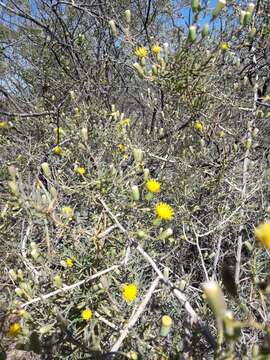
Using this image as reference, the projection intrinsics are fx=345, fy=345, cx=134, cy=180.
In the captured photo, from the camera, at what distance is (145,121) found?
3.58 meters

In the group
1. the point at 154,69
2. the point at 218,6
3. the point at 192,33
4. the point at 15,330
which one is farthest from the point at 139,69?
the point at 15,330

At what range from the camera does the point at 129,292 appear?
1375 mm

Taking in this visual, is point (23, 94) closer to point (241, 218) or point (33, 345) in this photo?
point (241, 218)

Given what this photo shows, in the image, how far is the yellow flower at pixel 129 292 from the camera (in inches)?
53.5

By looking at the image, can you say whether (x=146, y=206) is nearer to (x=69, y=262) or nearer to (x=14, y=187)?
(x=69, y=262)

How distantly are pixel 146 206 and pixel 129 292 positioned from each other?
24.4 inches

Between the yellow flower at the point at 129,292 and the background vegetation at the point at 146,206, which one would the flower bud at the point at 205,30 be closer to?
the background vegetation at the point at 146,206

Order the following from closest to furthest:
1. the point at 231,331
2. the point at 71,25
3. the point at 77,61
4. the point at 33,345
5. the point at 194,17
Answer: the point at 231,331 < the point at 33,345 < the point at 194,17 < the point at 77,61 < the point at 71,25

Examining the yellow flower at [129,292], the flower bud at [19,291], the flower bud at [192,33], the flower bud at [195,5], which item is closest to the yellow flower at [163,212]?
the yellow flower at [129,292]

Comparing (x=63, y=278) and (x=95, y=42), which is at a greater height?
(x=95, y=42)

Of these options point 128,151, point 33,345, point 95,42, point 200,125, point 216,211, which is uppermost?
point 95,42

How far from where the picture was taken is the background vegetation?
124cm

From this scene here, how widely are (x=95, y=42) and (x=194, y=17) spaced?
2247 mm

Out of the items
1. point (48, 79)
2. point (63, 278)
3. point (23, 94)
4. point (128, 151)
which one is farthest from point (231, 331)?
point (23, 94)
